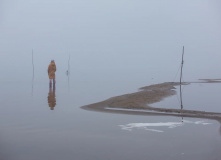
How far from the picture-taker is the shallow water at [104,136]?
815 cm

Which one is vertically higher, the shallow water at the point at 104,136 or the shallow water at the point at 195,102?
the shallow water at the point at 195,102

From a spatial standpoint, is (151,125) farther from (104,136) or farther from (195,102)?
(195,102)

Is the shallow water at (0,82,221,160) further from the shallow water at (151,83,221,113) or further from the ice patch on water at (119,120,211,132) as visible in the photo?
the shallow water at (151,83,221,113)

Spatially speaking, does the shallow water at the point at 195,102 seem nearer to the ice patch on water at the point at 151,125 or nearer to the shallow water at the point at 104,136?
the ice patch on water at the point at 151,125

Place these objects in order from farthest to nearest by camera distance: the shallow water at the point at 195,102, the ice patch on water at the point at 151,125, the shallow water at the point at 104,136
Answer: the shallow water at the point at 195,102, the ice patch on water at the point at 151,125, the shallow water at the point at 104,136

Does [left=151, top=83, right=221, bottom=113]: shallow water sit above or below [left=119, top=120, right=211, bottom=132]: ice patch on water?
above

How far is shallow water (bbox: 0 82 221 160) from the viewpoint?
8148 millimetres

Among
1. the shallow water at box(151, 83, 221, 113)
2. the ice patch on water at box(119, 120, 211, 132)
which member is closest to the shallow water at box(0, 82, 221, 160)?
the ice patch on water at box(119, 120, 211, 132)

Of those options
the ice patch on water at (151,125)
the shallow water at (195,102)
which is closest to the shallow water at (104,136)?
the ice patch on water at (151,125)

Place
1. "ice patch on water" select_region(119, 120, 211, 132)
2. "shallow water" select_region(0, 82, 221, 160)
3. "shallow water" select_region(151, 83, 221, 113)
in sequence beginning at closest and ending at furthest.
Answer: "shallow water" select_region(0, 82, 221, 160) → "ice patch on water" select_region(119, 120, 211, 132) → "shallow water" select_region(151, 83, 221, 113)

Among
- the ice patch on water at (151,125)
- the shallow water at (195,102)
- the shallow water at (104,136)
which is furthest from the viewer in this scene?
the shallow water at (195,102)

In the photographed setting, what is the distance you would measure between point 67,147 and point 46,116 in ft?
17.4

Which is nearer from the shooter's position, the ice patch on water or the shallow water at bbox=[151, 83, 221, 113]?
the ice patch on water

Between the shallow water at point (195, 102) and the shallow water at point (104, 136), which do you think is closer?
the shallow water at point (104, 136)
